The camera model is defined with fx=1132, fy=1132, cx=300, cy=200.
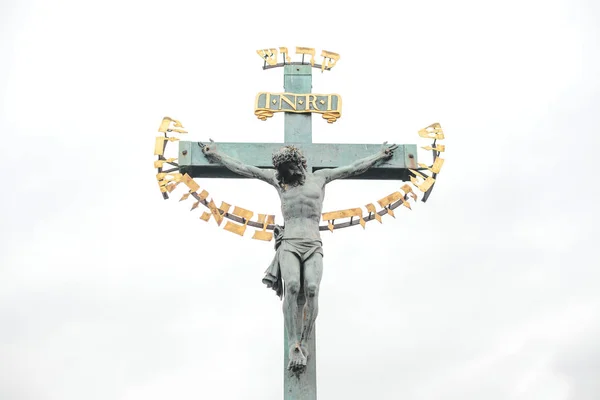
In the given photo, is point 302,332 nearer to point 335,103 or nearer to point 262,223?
point 262,223

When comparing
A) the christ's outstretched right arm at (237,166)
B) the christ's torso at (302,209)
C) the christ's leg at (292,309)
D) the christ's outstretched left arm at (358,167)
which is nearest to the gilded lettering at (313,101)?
the christ's outstretched left arm at (358,167)

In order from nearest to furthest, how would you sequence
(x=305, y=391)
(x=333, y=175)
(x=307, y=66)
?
(x=305, y=391) < (x=333, y=175) < (x=307, y=66)

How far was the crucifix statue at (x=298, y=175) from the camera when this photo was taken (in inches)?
374

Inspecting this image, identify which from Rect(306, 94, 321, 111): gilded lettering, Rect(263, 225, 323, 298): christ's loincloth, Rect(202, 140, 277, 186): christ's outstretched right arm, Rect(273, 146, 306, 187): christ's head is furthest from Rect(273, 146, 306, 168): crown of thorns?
Rect(306, 94, 321, 111): gilded lettering

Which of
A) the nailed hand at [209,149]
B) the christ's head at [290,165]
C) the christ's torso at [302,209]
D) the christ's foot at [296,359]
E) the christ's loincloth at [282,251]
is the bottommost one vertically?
the christ's foot at [296,359]

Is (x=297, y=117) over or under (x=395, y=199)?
over

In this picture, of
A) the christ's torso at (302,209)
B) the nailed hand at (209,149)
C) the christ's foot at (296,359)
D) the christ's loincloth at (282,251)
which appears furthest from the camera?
the nailed hand at (209,149)

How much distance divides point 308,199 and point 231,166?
90 cm

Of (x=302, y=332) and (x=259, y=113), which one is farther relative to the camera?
(x=259, y=113)

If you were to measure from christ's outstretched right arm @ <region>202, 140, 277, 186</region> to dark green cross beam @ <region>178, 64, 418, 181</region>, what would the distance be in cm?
8

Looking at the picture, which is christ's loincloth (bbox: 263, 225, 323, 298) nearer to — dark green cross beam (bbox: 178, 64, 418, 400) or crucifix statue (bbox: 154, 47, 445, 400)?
crucifix statue (bbox: 154, 47, 445, 400)

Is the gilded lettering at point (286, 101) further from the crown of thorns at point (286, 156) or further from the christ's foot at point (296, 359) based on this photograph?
the christ's foot at point (296, 359)

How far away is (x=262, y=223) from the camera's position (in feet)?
33.9

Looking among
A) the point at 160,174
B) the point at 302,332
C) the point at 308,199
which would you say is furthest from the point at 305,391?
the point at 160,174
